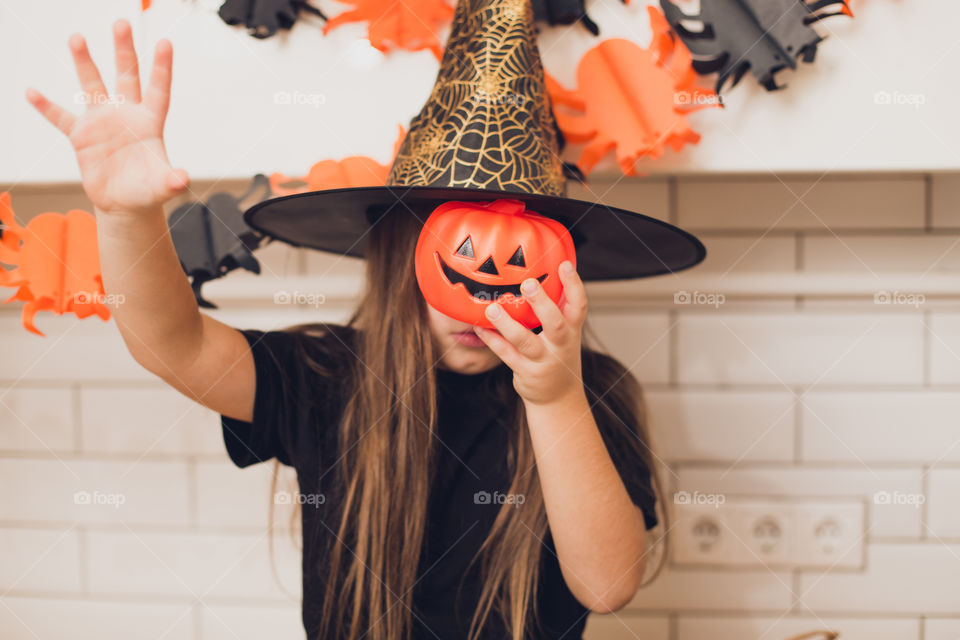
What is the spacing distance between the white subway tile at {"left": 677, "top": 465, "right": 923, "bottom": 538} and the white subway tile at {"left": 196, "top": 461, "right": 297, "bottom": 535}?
0.72 metres

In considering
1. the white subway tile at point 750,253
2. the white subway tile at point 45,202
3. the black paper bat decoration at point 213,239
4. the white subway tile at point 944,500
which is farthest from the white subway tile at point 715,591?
the white subway tile at point 45,202

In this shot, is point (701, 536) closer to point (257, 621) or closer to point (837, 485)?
point (837, 485)

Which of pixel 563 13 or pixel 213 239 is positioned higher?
pixel 563 13

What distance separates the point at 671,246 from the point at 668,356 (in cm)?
33

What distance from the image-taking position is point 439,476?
29.2 inches

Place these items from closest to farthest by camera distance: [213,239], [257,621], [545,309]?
1. [545,309]
2. [213,239]
3. [257,621]

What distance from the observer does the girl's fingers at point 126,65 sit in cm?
52

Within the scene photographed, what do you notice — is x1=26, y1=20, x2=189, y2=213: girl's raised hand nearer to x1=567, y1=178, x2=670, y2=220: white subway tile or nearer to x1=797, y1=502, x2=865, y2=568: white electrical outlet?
Result: x1=567, y1=178, x2=670, y2=220: white subway tile

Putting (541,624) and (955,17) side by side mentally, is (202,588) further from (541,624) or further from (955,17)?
(955,17)

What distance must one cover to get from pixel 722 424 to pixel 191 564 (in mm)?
967

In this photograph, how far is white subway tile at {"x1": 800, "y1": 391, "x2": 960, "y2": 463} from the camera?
956mm

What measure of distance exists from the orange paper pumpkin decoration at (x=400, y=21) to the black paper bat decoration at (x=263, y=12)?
4 cm

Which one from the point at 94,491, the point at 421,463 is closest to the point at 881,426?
the point at 421,463

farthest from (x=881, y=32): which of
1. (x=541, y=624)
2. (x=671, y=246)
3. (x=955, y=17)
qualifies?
(x=541, y=624)
